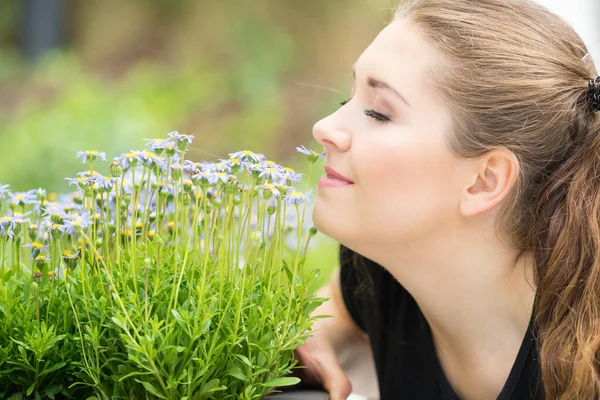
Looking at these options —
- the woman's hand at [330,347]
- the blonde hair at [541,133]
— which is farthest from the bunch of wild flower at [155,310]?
the blonde hair at [541,133]

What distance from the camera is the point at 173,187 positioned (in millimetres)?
1132

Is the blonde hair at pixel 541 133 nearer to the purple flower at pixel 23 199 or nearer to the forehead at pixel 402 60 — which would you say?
the forehead at pixel 402 60

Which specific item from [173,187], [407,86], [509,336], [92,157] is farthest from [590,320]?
[92,157]

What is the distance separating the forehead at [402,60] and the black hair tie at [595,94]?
0.84 ft

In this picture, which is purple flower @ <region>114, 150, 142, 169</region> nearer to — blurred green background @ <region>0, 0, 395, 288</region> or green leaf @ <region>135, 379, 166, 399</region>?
green leaf @ <region>135, 379, 166, 399</region>

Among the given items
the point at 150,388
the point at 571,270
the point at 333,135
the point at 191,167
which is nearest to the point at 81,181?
the point at 191,167

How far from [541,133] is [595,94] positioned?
0.11 m

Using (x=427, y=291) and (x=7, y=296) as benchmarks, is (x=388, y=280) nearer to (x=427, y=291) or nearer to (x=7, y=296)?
(x=427, y=291)

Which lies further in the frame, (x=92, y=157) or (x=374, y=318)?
(x=374, y=318)

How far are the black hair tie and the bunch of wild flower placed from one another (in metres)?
0.51

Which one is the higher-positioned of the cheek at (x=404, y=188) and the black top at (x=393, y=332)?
the cheek at (x=404, y=188)

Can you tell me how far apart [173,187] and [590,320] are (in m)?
0.64

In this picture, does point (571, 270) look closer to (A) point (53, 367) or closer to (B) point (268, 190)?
(B) point (268, 190)

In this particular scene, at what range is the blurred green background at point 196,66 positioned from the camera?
446 centimetres
